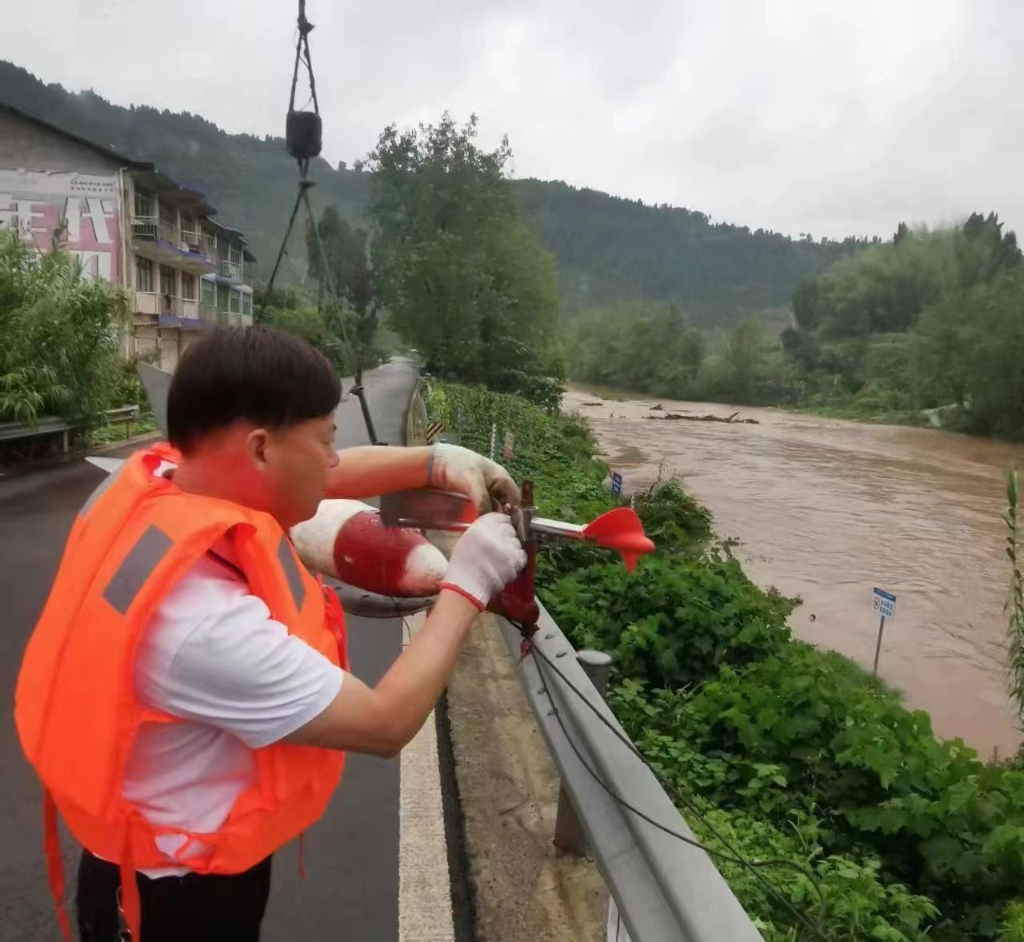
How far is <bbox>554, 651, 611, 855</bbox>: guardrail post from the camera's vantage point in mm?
→ 2619

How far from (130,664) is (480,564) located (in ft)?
1.80

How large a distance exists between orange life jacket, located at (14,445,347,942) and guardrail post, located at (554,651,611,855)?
1304 mm

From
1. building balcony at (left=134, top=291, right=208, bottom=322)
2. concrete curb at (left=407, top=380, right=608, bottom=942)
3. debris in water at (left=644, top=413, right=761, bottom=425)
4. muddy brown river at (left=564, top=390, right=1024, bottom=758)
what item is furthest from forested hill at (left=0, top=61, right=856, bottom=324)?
debris in water at (left=644, top=413, right=761, bottom=425)

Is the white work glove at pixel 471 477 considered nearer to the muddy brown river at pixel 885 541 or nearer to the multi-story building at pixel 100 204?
the muddy brown river at pixel 885 541

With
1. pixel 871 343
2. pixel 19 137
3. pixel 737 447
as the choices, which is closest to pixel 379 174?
pixel 19 137

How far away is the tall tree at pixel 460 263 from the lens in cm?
3662

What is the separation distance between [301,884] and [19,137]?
2851cm

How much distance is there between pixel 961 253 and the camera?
78375 millimetres

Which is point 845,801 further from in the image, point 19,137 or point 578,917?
point 19,137

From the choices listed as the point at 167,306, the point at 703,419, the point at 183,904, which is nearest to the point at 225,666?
the point at 183,904

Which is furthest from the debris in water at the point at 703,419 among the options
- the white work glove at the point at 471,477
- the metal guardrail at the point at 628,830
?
the white work glove at the point at 471,477

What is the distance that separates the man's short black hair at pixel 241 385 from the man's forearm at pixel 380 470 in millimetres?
529

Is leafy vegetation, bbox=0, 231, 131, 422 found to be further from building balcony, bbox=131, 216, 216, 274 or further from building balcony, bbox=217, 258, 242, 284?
building balcony, bbox=217, 258, 242, 284

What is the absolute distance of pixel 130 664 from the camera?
118 centimetres
